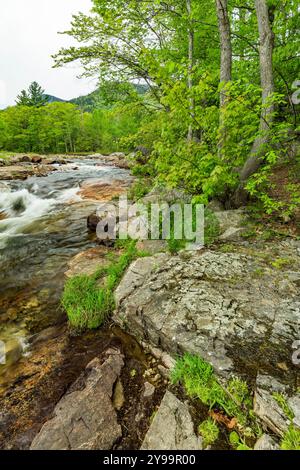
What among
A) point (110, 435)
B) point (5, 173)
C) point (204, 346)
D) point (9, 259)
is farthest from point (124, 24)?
point (5, 173)

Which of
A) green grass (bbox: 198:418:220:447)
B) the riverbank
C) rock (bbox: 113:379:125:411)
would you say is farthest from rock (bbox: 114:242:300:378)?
rock (bbox: 113:379:125:411)

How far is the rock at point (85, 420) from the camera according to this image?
2.17 metres

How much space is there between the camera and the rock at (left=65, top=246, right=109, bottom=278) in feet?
17.6

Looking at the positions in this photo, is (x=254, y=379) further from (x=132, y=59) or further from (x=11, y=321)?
(x=132, y=59)

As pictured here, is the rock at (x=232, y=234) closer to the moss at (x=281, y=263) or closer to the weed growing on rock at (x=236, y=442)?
the moss at (x=281, y=263)

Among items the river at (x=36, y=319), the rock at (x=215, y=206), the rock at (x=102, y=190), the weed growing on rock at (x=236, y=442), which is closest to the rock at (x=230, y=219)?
the rock at (x=215, y=206)

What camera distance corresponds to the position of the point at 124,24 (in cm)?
743

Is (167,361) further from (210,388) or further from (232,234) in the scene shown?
(232,234)

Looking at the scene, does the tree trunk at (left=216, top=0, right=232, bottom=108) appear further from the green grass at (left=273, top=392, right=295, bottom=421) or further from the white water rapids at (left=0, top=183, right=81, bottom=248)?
the white water rapids at (left=0, top=183, right=81, bottom=248)

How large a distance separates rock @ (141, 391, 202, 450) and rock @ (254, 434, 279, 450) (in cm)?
48

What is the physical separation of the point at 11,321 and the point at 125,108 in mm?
7639

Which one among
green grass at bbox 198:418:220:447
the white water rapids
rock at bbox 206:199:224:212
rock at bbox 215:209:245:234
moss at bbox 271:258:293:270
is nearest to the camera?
green grass at bbox 198:418:220:447

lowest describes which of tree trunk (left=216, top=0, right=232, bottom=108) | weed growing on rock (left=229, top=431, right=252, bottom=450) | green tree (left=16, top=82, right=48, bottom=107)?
weed growing on rock (left=229, top=431, right=252, bottom=450)

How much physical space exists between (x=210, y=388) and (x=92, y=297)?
2.42 meters
